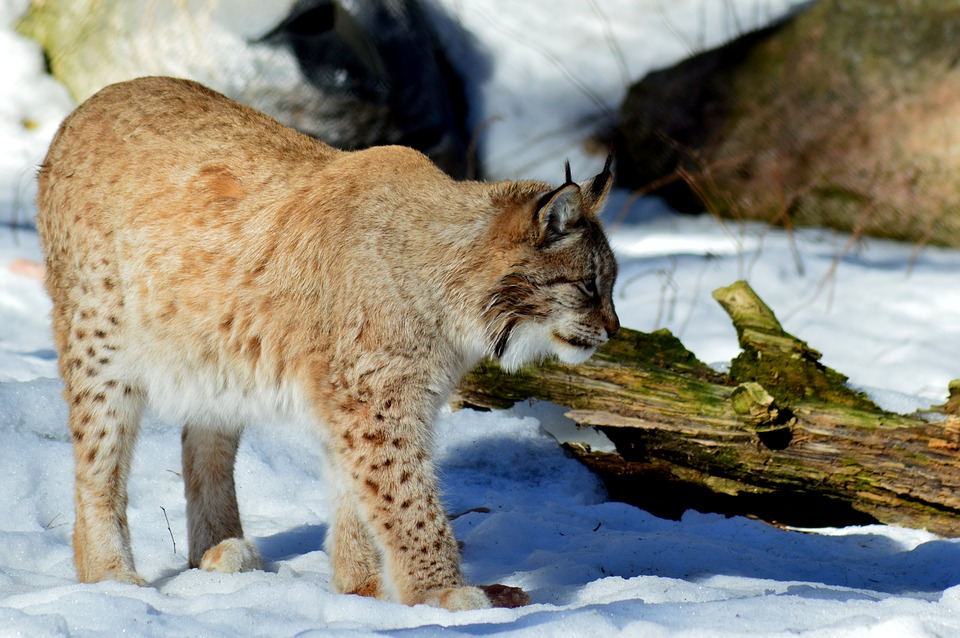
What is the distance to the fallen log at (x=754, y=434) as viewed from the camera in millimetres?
3848

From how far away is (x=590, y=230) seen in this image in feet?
11.2

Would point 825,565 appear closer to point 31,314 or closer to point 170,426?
point 170,426

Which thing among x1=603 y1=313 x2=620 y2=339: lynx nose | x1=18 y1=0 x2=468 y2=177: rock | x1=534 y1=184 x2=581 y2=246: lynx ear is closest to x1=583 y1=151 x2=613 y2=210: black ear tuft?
x1=534 y1=184 x2=581 y2=246: lynx ear

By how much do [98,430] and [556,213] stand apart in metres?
1.67

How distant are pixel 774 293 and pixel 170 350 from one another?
14.3ft

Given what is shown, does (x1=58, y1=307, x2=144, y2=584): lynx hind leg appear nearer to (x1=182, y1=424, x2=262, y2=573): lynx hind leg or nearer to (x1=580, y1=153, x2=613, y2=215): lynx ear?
(x1=182, y1=424, x2=262, y2=573): lynx hind leg

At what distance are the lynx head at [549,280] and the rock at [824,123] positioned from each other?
4505 mm

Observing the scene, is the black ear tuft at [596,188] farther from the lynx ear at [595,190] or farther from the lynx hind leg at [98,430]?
the lynx hind leg at [98,430]

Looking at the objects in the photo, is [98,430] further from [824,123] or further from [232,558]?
[824,123]

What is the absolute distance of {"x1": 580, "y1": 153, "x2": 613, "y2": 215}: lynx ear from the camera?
11.4 feet

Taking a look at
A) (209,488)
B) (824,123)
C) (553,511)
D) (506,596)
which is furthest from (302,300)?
(824,123)

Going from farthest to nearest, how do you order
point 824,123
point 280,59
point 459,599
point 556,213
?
point 824,123, point 280,59, point 556,213, point 459,599

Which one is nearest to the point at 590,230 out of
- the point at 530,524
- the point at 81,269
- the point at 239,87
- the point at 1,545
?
the point at 530,524

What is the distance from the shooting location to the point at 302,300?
10.9 ft
